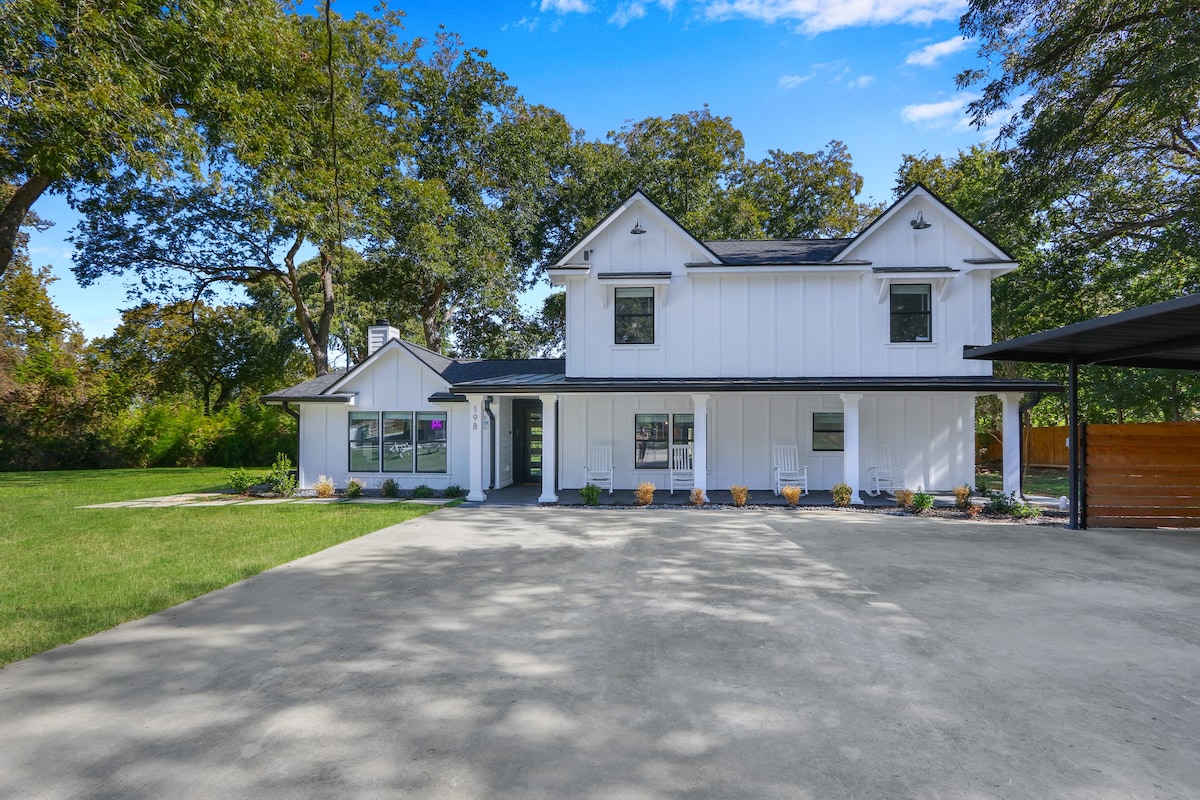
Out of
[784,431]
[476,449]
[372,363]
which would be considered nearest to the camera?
[476,449]

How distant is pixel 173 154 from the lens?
12.6 metres

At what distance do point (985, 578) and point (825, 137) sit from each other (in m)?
23.0

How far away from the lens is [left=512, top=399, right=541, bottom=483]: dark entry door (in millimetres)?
17391

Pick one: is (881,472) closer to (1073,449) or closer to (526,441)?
(1073,449)

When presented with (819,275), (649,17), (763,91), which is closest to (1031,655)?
(819,275)

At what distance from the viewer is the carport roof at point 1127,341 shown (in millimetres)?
6713

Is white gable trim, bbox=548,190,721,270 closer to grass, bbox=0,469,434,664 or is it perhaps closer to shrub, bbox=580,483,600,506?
shrub, bbox=580,483,600,506

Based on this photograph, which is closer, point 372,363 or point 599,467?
point 599,467

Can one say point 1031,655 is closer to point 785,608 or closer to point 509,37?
point 785,608

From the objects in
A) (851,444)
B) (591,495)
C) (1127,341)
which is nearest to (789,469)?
(851,444)

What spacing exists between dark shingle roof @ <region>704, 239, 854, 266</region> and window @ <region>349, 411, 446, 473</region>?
8432 mm

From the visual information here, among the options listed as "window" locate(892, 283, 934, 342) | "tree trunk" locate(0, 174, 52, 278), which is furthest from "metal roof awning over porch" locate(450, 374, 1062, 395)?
"tree trunk" locate(0, 174, 52, 278)

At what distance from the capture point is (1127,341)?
8695mm

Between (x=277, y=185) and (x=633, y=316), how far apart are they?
34.5ft
